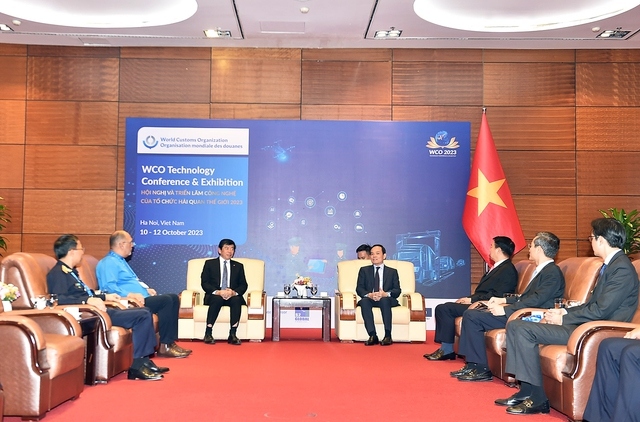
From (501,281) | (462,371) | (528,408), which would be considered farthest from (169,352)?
(528,408)

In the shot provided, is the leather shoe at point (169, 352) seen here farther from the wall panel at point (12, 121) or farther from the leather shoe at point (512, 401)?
the wall panel at point (12, 121)

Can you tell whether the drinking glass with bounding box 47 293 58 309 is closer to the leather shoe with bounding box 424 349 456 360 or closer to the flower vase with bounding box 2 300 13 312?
the flower vase with bounding box 2 300 13 312

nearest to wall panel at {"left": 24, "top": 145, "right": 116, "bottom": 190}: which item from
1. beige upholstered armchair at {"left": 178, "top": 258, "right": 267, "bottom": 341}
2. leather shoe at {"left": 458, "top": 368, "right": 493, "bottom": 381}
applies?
beige upholstered armchair at {"left": 178, "top": 258, "right": 267, "bottom": 341}

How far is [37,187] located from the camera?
9.74 m

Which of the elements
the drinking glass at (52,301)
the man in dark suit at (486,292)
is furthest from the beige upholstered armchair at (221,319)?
the drinking glass at (52,301)

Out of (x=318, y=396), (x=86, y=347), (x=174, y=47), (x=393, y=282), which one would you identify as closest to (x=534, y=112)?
(x=393, y=282)

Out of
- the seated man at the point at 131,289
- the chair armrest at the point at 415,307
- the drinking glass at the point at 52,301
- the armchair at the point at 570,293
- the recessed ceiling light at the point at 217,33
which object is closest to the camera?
the drinking glass at the point at 52,301

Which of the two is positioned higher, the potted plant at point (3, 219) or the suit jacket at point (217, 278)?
the potted plant at point (3, 219)

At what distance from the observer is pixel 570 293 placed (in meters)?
5.88

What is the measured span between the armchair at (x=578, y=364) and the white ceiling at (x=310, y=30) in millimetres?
4811

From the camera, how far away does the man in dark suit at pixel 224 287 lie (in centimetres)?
816

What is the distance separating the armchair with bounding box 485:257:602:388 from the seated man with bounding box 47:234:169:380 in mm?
2603

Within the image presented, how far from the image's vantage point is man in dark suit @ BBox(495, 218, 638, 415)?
4.60m

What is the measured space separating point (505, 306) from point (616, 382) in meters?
2.14
